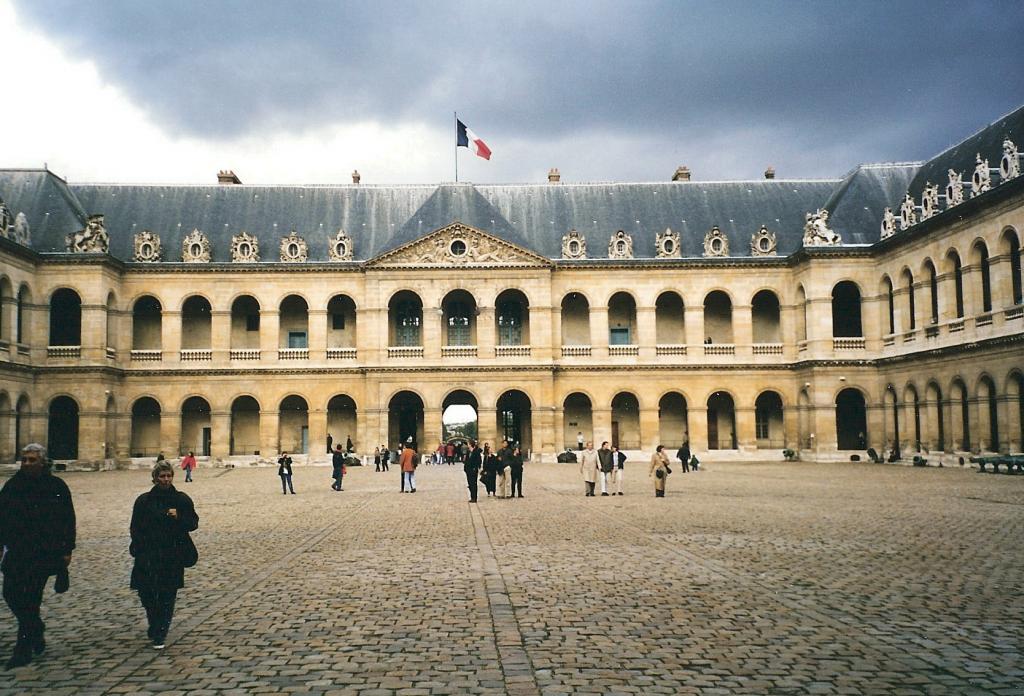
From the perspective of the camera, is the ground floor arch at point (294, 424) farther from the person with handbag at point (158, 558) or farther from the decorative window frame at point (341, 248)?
the person with handbag at point (158, 558)

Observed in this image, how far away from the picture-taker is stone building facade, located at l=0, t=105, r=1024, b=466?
49969 millimetres

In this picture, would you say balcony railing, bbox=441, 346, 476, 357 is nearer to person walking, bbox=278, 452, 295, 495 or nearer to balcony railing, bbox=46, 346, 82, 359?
balcony railing, bbox=46, 346, 82, 359

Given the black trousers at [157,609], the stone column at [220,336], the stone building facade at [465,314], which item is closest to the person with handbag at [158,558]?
the black trousers at [157,609]

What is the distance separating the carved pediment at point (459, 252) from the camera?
173 ft

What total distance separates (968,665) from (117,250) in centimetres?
5361

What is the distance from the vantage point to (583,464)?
89.6 feet

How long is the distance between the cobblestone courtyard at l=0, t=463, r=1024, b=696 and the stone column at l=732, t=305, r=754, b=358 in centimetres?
3180

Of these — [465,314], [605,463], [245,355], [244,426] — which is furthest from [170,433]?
[605,463]

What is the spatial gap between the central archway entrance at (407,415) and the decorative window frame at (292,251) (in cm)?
935

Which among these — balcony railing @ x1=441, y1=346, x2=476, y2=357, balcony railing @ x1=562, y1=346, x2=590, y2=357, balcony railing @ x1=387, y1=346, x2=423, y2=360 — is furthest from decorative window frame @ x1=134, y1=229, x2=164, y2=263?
balcony railing @ x1=562, y1=346, x2=590, y2=357

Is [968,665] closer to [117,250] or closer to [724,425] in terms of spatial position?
[724,425]

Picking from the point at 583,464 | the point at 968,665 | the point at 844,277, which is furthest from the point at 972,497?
the point at 844,277

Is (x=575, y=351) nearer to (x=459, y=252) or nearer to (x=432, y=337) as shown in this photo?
(x=432, y=337)

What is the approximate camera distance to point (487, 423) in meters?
52.8
